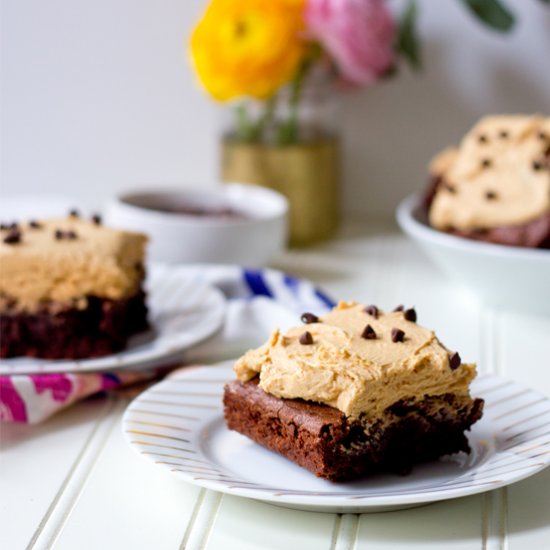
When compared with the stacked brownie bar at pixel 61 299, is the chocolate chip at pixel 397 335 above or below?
above

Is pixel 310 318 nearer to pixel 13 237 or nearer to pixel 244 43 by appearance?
pixel 13 237

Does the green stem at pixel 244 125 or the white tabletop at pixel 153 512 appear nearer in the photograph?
the white tabletop at pixel 153 512

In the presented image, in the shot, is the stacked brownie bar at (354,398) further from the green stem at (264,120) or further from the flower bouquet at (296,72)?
the green stem at (264,120)

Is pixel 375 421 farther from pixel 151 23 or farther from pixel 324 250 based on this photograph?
pixel 151 23

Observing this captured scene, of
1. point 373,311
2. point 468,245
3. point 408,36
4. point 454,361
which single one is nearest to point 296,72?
point 408,36

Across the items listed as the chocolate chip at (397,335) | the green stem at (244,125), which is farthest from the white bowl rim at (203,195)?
the chocolate chip at (397,335)

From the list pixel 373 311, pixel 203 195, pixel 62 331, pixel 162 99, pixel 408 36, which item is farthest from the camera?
pixel 162 99
